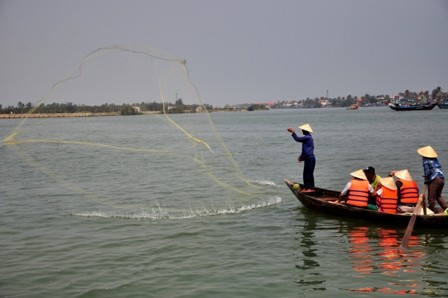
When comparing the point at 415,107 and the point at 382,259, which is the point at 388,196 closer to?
the point at 382,259

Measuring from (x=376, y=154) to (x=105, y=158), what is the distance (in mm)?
18109

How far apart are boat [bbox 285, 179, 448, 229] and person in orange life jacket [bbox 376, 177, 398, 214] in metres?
0.28

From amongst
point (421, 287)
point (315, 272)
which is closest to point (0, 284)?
point (315, 272)

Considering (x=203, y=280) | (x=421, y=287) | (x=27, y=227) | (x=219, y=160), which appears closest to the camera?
(x=421, y=287)

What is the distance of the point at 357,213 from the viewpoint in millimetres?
13078

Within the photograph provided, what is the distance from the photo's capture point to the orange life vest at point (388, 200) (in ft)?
41.5

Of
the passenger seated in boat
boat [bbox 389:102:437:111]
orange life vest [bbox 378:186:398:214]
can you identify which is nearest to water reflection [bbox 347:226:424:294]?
orange life vest [bbox 378:186:398:214]

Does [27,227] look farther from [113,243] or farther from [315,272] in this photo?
[315,272]

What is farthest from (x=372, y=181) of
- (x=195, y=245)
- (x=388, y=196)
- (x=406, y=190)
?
(x=195, y=245)

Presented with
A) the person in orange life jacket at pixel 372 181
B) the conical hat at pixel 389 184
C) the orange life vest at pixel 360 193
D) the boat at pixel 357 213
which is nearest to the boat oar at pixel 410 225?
the boat at pixel 357 213

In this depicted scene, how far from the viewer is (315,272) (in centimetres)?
980

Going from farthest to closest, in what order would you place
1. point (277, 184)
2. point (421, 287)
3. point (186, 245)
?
point (277, 184) < point (186, 245) < point (421, 287)

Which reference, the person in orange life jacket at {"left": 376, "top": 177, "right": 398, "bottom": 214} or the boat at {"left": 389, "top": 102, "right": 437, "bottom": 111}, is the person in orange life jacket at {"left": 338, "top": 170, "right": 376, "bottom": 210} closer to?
the person in orange life jacket at {"left": 376, "top": 177, "right": 398, "bottom": 214}

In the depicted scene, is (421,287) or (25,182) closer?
(421,287)
